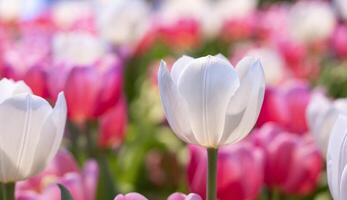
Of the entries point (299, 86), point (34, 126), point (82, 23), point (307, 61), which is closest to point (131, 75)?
point (82, 23)

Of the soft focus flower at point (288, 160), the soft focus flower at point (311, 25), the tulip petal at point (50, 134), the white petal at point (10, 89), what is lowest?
the soft focus flower at point (288, 160)

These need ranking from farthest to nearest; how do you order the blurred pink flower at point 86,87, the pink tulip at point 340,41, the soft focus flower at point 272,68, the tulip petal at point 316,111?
the pink tulip at point 340,41 < the soft focus flower at point 272,68 < the blurred pink flower at point 86,87 < the tulip petal at point 316,111

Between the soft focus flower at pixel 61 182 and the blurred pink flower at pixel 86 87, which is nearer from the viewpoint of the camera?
the soft focus flower at pixel 61 182

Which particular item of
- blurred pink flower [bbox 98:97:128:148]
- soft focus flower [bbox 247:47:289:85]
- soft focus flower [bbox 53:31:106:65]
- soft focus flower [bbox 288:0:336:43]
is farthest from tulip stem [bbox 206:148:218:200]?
soft focus flower [bbox 288:0:336:43]

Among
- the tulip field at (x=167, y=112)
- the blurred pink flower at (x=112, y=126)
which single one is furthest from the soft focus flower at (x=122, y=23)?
the blurred pink flower at (x=112, y=126)

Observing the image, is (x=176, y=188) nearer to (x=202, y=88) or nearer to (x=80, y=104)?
(x=80, y=104)

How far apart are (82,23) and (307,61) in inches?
20.1

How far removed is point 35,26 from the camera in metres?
2.10

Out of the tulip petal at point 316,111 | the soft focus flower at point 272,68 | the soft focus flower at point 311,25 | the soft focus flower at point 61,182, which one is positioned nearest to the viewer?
the soft focus flower at point 61,182

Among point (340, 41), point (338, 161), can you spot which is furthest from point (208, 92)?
point (340, 41)

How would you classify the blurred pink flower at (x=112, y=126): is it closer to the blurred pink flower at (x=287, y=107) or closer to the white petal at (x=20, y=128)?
the blurred pink flower at (x=287, y=107)

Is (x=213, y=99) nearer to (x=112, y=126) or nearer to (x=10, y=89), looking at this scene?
(x=10, y=89)

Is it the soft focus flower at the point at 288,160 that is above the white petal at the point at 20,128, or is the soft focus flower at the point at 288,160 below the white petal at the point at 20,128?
below

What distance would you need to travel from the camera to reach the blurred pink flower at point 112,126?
1.18 metres
